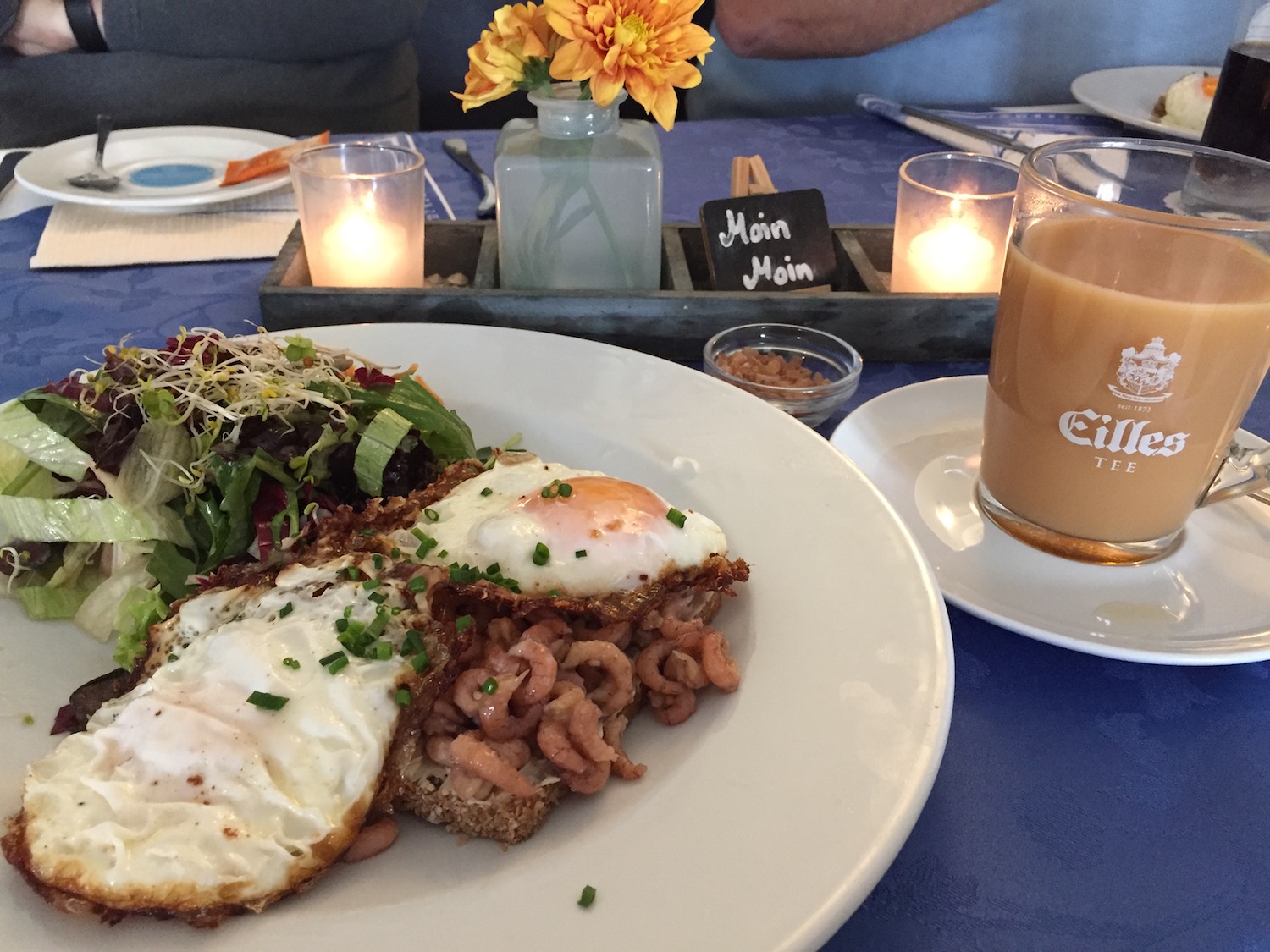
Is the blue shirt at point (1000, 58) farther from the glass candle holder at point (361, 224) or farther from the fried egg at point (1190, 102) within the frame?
the glass candle holder at point (361, 224)

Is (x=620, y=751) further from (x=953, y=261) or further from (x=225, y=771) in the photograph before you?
(x=953, y=261)

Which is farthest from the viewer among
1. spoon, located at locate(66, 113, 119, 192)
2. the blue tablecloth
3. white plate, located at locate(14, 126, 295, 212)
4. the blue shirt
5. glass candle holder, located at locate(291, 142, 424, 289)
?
the blue shirt

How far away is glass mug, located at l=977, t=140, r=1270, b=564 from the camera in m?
1.57

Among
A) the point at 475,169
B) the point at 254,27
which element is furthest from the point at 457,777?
the point at 254,27

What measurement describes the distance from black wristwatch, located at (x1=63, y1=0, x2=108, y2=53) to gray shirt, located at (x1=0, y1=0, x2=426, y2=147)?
1.7 inches

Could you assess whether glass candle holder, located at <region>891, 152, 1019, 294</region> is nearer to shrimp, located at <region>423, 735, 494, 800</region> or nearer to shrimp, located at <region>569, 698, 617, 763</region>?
shrimp, located at <region>569, 698, 617, 763</region>

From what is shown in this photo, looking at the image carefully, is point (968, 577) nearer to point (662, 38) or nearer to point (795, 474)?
point (795, 474)

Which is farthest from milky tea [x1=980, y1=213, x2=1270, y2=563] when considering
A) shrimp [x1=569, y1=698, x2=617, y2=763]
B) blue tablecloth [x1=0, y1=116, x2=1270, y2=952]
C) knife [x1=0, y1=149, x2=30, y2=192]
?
knife [x1=0, y1=149, x2=30, y2=192]

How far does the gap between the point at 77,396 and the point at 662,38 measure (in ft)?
5.14

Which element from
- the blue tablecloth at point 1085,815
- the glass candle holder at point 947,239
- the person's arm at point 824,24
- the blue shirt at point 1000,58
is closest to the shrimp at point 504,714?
the blue tablecloth at point 1085,815

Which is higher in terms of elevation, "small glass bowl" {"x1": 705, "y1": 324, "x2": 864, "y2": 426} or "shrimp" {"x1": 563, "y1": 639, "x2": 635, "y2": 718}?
"small glass bowl" {"x1": 705, "y1": 324, "x2": 864, "y2": 426}

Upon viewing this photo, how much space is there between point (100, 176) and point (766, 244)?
244cm

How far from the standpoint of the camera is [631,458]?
76.9 inches

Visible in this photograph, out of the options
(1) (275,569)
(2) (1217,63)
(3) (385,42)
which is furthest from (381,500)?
(2) (1217,63)
